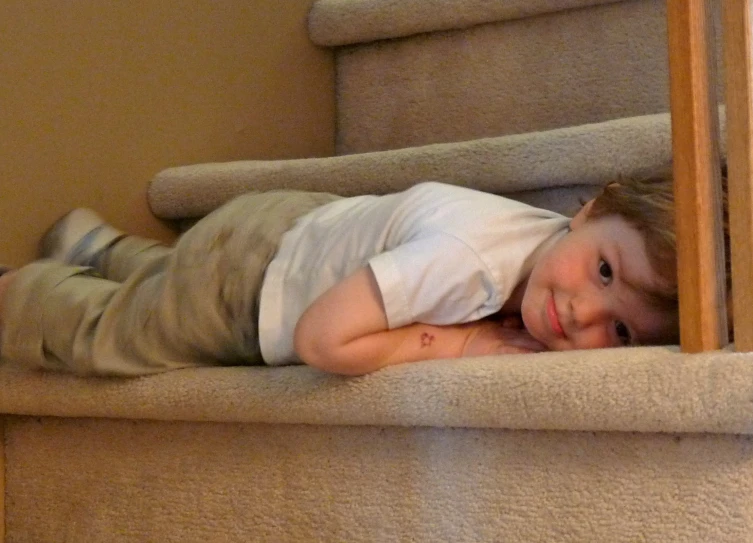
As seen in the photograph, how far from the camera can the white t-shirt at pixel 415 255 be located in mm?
852

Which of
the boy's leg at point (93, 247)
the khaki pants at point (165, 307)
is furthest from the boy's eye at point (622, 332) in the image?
the boy's leg at point (93, 247)

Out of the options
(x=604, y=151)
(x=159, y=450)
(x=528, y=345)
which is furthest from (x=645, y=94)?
(x=159, y=450)

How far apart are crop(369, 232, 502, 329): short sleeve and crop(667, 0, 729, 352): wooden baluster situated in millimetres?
246

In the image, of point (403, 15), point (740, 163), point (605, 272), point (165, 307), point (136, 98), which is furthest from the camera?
point (403, 15)

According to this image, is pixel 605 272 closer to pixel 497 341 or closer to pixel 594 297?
pixel 594 297

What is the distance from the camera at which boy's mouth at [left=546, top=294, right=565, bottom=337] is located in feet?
2.99

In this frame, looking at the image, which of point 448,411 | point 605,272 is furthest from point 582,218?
point 448,411

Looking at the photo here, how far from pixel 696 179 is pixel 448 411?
0.90 ft

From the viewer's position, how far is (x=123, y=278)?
1.23 meters

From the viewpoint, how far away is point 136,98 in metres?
1.39

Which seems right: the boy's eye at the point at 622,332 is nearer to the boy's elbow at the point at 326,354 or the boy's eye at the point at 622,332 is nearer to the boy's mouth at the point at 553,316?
the boy's mouth at the point at 553,316

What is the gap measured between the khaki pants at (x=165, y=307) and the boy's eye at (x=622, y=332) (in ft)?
1.35

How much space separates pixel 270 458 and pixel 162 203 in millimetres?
667

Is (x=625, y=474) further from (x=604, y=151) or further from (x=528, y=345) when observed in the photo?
(x=604, y=151)
